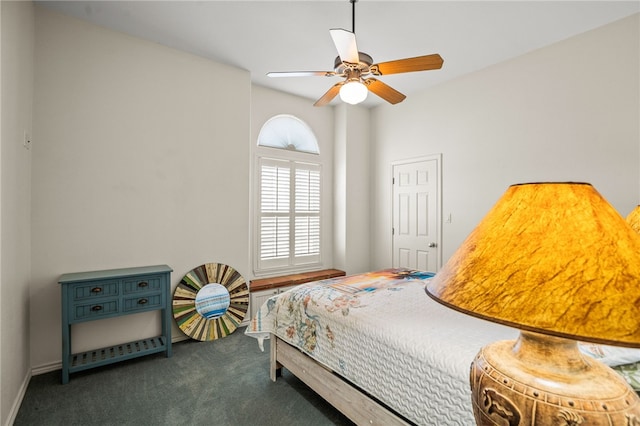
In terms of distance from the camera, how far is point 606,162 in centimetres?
283

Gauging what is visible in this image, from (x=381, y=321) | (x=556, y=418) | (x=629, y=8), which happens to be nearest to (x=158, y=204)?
(x=381, y=321)

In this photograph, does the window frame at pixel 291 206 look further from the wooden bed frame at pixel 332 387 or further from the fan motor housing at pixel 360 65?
the fan motor housing at pixel 360 65

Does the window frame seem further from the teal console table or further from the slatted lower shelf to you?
the slatted lower shelf

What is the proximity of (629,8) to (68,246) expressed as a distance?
507cm

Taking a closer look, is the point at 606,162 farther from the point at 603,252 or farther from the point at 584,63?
the point at 603,252

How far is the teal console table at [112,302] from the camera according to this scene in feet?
8.09

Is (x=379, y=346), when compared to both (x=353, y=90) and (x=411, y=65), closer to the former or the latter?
(x=353, y=90)

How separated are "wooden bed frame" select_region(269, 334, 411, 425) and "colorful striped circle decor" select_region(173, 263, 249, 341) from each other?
1.04 meters

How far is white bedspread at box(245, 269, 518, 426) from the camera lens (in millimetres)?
1382

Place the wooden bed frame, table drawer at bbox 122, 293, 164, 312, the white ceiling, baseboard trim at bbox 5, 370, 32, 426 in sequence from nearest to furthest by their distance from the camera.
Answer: the wooden bed frame
baseboard trim at bbox 5, 370, 32, 426
the white ceiling
table drawer at bbox 122, 293, 164, 312

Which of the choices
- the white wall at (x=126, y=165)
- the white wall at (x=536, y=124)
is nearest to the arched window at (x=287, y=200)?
the white wall at (x=126, y=165)

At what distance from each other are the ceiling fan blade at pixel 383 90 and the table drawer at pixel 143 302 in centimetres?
257

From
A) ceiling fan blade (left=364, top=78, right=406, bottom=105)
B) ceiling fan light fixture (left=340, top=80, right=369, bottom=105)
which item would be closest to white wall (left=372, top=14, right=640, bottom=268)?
ceiling fan blade (left=364, top=78, right=406, bottom=105)

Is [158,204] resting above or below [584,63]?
below
